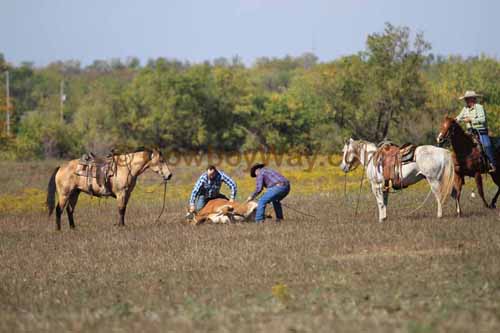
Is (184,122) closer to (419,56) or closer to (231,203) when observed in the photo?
(419,56)

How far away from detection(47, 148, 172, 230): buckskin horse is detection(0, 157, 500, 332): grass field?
0.88 meters

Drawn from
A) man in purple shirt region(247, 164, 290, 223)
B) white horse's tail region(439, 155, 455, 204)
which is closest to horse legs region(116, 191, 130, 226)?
man in purple shirt region(247, 164, 290, 223)

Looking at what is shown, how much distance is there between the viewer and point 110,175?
1906 centimetres

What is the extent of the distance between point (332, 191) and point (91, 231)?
11.0 meters

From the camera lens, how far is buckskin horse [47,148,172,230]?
19.0 metres

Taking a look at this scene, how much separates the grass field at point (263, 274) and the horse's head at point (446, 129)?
1701 mm

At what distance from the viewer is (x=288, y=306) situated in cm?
952

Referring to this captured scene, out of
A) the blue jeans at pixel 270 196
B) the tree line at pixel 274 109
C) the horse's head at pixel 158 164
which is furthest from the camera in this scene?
the tree line at pixel 274 109

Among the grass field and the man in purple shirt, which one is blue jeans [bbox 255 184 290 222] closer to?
the man in purple shirt

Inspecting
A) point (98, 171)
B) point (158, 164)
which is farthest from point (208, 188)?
point (98, 171)


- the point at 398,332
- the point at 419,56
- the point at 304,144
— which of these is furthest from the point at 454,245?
the point at 304,144

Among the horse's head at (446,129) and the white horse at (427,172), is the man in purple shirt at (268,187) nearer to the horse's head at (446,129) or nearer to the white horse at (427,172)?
the white horse at (427,172)

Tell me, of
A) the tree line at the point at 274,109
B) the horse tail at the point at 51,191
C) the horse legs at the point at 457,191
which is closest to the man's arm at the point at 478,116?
the horse legs at the point at 457,191

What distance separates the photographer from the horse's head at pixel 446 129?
58.5 ft
